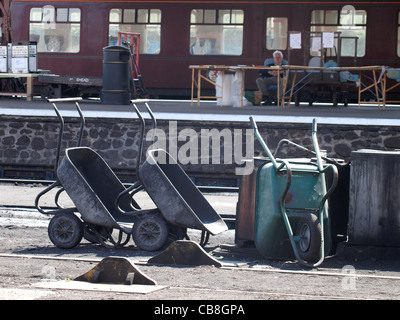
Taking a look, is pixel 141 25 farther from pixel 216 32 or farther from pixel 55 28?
pixel 55 28

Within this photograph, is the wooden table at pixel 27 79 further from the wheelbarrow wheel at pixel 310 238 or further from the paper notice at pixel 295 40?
the wheelbarrow wheel at pixel 310 238

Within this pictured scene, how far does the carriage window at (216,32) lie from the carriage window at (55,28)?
9.78ft

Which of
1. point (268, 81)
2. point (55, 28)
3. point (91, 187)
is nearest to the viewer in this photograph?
point (91, 187)

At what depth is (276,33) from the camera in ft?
65.7

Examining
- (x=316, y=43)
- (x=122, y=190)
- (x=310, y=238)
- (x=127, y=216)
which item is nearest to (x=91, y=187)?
(x=122, y=190)

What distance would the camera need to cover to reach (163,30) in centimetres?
2036

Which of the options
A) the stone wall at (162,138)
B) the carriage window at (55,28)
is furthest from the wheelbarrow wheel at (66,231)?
the carriage window at (55,28)

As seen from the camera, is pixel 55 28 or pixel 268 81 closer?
pixel 268 81

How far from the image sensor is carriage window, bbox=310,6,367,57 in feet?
63.7

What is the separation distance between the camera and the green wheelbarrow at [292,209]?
7.18 metres

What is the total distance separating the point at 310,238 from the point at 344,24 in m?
13.2

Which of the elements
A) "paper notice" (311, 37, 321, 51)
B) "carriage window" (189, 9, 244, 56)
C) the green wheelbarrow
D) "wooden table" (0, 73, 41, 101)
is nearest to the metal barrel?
"wooden table" (0, 73, 41, 101)
